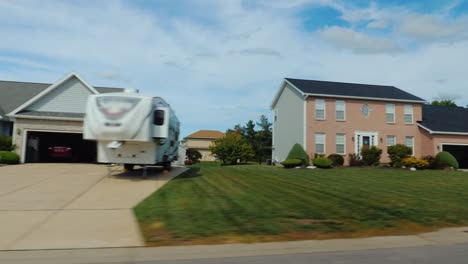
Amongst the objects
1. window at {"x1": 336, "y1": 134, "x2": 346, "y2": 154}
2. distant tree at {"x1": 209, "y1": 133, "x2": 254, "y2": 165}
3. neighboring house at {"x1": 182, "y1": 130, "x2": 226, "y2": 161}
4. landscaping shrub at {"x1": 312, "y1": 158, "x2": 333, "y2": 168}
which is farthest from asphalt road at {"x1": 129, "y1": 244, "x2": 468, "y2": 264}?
neighboring house at {"x1": 182, "y1": 130, "x2": 226, "y2": 161}

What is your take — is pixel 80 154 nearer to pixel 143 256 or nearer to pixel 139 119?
pixel 139 119

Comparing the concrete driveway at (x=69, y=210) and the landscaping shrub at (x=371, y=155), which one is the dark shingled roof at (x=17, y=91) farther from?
the landscaping shrub at (x=371, y=155)

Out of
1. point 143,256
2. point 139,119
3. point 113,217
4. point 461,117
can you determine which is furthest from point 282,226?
point 461,117

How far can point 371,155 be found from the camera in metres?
24.3

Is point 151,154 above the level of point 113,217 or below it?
above

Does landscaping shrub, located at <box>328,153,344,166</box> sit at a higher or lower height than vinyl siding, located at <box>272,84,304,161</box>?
lower

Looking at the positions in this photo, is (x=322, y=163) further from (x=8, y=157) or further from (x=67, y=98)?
(x=8, y=157)

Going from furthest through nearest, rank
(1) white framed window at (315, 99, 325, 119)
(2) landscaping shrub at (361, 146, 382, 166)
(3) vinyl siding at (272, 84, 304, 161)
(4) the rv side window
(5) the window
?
1. (3) vinyl siding at (272, 84, 304, 161)
2. (5) the window
3. (1) white framed window at (315, 99, 325, 119)
4. (2) landscaping shrub at (361, 146, 382, 166)
5. (4) the rv side window

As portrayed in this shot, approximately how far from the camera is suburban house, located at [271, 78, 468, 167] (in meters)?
25.5

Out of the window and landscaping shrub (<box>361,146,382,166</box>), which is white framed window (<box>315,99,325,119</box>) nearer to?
the window

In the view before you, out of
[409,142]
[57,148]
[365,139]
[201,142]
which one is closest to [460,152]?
[409,142]

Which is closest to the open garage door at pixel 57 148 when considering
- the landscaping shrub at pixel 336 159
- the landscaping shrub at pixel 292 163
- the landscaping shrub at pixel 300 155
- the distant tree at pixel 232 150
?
the landscaping shrub at pixel 292 163

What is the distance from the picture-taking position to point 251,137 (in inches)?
2144

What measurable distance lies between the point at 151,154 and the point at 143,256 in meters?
7.95
